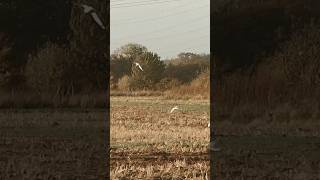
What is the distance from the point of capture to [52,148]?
10.9m

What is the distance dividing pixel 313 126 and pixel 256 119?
197cm

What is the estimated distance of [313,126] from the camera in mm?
15695

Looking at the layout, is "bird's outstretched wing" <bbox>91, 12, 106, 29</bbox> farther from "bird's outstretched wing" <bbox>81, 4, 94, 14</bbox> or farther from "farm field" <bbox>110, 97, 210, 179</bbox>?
"farm field" <bbox>110, 97, 210, 179</bbox>

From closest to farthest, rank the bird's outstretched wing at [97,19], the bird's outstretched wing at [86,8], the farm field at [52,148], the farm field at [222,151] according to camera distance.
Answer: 1. the farm field at [52,148]
2. the farm field at [222,151]
3. the bird's outstretched wing at [97,19]
4. the bird's outstretched wing at [86,8]

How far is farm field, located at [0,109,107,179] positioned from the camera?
8.39 metres

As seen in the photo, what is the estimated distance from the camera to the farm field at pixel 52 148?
8.39m

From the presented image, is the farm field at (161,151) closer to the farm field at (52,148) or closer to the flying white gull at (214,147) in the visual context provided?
the flying white gull at (214,147)

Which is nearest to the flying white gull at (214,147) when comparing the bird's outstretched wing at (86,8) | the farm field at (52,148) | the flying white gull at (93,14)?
the farm field at (52,148)

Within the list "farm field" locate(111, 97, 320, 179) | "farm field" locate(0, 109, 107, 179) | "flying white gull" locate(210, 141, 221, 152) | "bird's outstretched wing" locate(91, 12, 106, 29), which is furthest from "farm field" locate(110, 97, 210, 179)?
"bird's outstretched wing" locate(91, 12, 106, 29)

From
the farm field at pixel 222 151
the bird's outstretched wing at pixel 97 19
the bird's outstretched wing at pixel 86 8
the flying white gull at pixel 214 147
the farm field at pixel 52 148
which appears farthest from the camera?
the bird's outstretched wing at pixel 86 8

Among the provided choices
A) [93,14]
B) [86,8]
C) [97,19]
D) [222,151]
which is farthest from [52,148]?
[86,8]

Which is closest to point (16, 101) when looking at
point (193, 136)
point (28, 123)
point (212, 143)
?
point (28, 123)

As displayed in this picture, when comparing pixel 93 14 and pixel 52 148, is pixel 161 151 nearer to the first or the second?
pixel 52 148

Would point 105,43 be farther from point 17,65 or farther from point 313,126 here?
point 313,126
